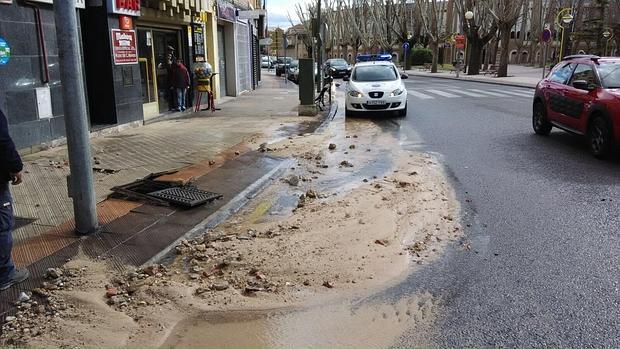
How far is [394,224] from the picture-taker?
5660 mm

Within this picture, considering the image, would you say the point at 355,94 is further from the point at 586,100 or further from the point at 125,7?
the point at 586,100

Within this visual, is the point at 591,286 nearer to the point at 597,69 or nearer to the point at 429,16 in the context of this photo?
the point at 597,69

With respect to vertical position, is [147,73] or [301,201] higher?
[147,73]

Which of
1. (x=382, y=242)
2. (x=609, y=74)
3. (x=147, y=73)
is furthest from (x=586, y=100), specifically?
(x=147, y=73)

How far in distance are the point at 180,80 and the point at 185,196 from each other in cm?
929

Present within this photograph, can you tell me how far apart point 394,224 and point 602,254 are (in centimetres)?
192

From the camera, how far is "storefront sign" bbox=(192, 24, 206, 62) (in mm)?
16578

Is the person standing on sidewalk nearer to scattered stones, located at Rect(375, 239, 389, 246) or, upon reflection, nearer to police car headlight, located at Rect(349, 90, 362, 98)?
police car headlight, located at Rect(349, 90, 362, 98)

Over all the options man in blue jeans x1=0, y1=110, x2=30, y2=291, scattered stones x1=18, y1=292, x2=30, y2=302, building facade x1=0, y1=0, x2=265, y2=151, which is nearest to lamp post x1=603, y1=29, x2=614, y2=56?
building facade x1=0, y1=0, x2=265, y2=151

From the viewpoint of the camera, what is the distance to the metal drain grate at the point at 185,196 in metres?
6.24

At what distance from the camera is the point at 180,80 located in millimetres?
15062

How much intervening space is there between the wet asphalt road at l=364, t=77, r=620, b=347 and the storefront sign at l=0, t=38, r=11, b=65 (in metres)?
7.16

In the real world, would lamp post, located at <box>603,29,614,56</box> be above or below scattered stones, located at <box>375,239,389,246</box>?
above

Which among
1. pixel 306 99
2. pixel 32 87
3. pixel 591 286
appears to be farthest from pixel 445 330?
pixel 306 99
